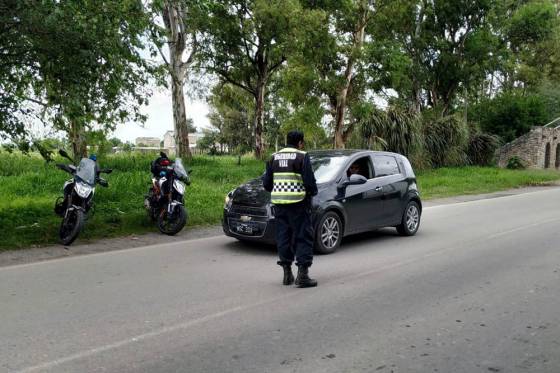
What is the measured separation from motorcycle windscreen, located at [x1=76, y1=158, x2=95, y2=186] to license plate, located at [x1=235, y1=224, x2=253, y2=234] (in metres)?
2.61

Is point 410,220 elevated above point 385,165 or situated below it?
below

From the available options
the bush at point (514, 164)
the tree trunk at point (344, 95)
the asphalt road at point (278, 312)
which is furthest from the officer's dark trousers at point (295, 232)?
the bush at point (514, 164)

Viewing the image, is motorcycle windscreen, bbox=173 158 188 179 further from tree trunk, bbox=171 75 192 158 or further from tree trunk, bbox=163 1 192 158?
tree trunk, bbox=171 75 192 158

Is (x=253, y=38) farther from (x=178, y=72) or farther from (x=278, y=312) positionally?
(x=278, y=312)

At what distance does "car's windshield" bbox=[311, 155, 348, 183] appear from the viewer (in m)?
9.10

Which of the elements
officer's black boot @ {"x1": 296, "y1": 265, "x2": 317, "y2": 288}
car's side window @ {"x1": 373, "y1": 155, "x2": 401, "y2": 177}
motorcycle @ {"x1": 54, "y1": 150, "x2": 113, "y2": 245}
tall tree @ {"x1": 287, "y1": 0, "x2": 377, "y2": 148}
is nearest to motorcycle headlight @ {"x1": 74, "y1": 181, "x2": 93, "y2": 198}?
motorcycle @ {"x1": 54, "y1": 150, "x2": 113, "y2": 245}

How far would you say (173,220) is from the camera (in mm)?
10266

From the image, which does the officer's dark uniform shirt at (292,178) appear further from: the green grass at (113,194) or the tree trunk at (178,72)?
the tree trunk at (178,72)

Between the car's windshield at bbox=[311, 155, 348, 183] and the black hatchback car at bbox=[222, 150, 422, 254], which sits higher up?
the car's windshield at bbox=[311, 155, 348, 183]

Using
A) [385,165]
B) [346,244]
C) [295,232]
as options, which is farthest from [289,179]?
[385,165]

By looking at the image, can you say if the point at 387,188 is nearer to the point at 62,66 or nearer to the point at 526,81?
the point at 62,66

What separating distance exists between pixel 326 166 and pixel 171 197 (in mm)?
2913

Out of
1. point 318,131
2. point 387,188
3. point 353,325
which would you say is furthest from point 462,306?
point 318,131

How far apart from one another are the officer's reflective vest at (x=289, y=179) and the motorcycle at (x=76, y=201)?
391 centimetres
